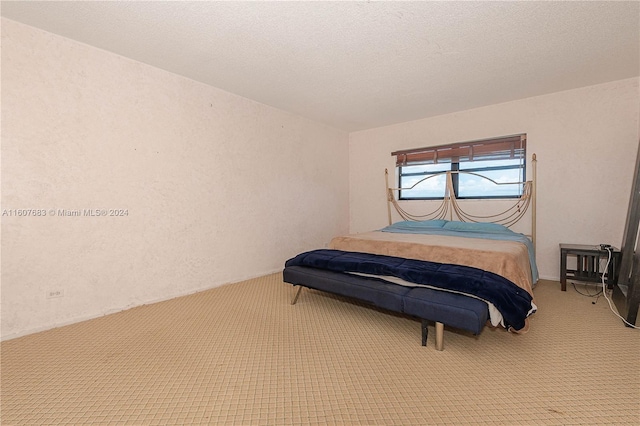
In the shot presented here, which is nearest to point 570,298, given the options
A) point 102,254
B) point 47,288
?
point 102,254

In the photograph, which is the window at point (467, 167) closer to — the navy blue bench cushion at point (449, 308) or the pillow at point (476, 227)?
the pillow at point (476, 227)

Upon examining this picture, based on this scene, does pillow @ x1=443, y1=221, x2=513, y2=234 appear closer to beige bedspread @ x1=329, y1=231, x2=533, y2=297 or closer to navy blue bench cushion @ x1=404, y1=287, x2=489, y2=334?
beige bedspread @ x1=329, y1=231, x2=533, y2=297

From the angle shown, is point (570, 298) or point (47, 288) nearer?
point (47, 288)

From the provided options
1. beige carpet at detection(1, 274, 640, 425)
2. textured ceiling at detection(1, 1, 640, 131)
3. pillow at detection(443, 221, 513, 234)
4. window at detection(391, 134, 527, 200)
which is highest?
textured ceiling at detection(1, 1, 640, 131)

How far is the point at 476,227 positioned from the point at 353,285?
2.23m

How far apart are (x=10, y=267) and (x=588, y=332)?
443 cm

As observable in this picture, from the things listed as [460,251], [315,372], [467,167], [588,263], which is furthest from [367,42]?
[588,263]

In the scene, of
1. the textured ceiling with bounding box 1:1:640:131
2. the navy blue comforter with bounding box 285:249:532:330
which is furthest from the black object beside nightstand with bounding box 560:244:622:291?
the textured ceiling with bounding box 1:1:640:131

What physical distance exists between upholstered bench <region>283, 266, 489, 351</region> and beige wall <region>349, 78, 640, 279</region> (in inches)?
104

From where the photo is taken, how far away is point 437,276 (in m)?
2.08

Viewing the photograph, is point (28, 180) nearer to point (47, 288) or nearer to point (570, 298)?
point (47, 288)

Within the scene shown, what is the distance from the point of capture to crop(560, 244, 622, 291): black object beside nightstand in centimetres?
300

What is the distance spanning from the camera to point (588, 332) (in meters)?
2.16

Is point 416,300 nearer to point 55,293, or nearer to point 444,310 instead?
point 444,310
